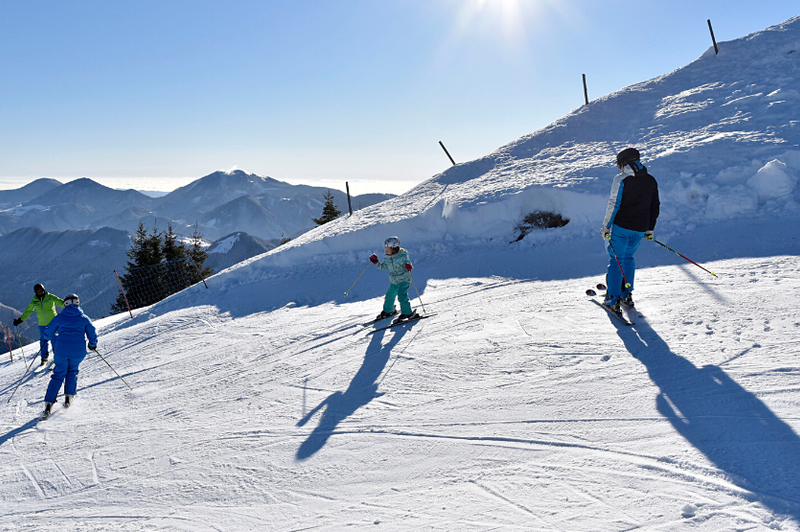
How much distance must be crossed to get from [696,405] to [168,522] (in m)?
4.70

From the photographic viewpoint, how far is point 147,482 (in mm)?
3934

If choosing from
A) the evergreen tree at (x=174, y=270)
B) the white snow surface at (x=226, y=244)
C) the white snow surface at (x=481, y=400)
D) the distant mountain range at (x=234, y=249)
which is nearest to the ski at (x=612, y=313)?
the white snow surface at (x=481, y=400)

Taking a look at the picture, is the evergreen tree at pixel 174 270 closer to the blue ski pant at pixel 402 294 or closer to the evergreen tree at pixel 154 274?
the evergreen tree at pixel 154 274

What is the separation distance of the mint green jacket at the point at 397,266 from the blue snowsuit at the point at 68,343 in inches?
186

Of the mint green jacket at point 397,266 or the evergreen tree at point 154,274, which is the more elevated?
the evergreen tree at point 154,274

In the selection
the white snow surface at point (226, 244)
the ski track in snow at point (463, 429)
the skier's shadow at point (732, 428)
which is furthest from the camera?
the white snow surface at point (226, 244)

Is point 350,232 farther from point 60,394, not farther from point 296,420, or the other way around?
point 296,420

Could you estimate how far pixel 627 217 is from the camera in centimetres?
550

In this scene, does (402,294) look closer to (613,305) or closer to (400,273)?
(400,273)

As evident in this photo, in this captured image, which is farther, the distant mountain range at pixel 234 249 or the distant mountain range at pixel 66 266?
the distant mountain range at pixel 66 266

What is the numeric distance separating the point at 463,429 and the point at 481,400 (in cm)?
53

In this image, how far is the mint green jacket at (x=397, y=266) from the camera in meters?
7.20

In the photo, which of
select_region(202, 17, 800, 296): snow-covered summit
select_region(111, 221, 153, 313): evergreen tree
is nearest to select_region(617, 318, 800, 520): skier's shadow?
select_region(202, 17, 800, 296): snow-covered summit

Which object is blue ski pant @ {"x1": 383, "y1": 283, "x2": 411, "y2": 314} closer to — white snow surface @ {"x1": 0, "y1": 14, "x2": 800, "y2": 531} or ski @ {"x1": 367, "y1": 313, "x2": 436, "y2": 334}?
ski @ {"x1": 367, "y1": 313, "x2": 436, "y2": 334}
